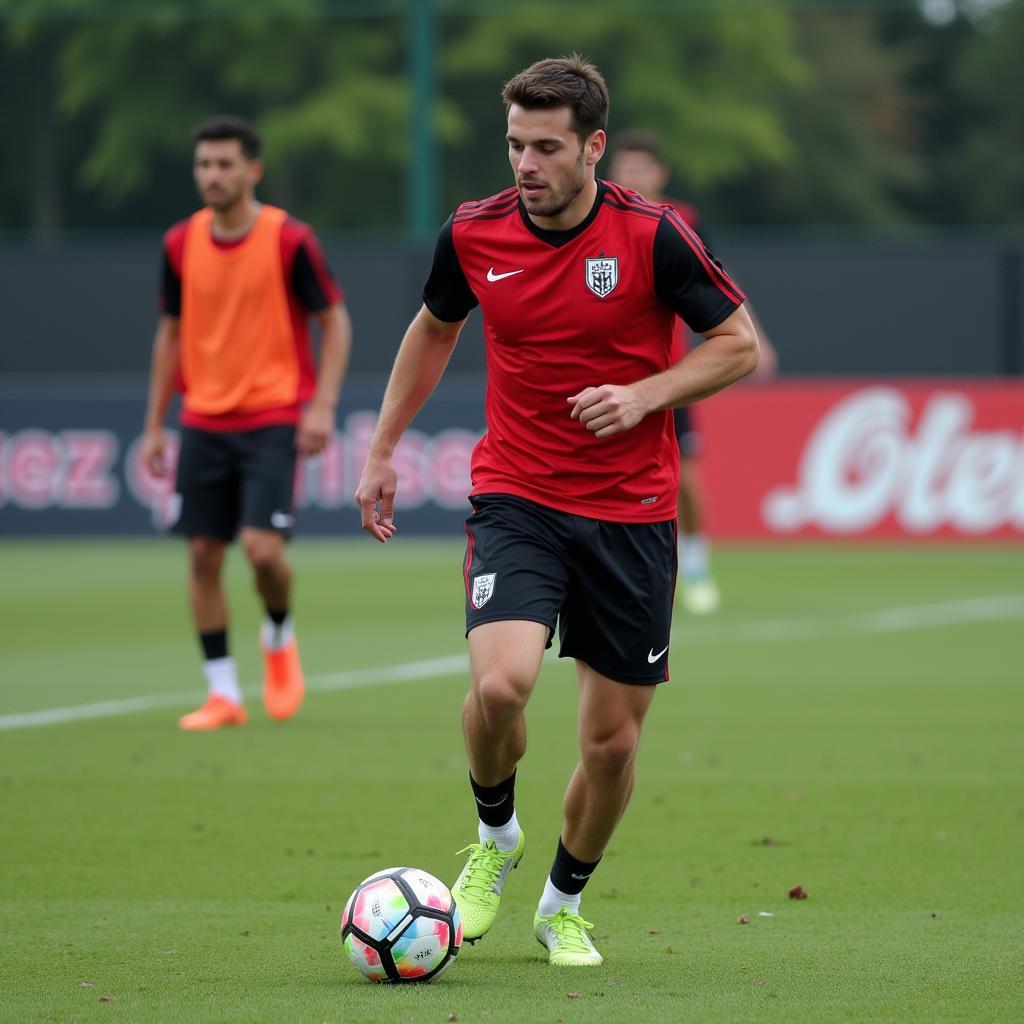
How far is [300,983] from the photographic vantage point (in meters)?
4.98

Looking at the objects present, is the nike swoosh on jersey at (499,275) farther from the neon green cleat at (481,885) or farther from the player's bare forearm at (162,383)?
the player's bare forearm at (162,383)

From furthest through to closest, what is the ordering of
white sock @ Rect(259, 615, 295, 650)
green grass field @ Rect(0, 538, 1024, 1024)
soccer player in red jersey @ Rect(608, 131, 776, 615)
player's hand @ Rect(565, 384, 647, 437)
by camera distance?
soccer player in red jersey @ Rect(608, 131, 776, 615) → white sock @ Rect(259, 615, 295, 650) → player's hand @ Rect(565, 384, 647, 437) → green grass field @ Rect(0, 538, 1024, 1024)

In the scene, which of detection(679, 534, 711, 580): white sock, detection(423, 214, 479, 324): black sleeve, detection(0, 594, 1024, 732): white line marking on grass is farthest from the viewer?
detection(679, 534, 711, 580): white sock

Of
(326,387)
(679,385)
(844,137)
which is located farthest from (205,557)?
(844,137)

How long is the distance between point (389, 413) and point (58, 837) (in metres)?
2.06

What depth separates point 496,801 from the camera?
5.45 meters

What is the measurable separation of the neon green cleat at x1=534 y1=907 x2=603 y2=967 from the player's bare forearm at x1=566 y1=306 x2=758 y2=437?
4.00 ft

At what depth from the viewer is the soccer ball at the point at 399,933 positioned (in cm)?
502

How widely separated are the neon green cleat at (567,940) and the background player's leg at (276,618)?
409 centimetres

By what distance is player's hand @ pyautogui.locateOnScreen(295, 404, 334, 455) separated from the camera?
9.38 metres

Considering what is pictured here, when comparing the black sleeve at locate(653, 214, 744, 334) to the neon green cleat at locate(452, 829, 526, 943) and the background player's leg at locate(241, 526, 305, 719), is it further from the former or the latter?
the background player's leg at locate(241, 526, 305, 719)

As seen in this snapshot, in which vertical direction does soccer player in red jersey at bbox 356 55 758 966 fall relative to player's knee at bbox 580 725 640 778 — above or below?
above

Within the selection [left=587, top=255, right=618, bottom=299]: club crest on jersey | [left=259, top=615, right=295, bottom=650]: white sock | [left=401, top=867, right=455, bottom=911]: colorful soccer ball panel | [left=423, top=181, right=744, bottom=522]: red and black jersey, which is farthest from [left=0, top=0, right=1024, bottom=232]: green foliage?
[left=401, top=867, right=455, bottom=911]: colorful soccer ball panel

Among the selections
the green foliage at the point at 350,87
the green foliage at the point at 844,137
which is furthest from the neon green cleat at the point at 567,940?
the green foliage at the point at 844,137
